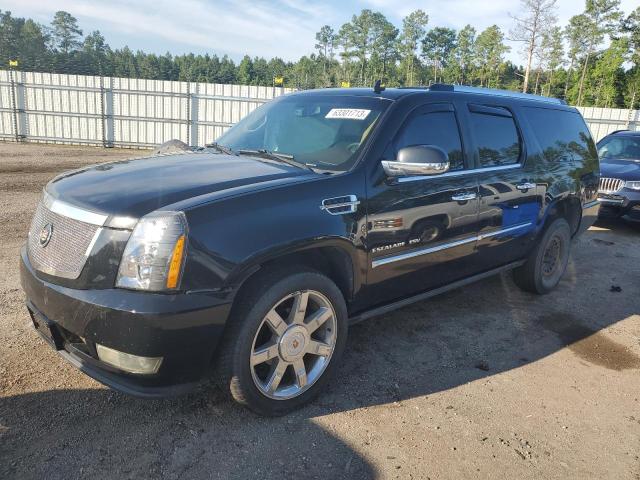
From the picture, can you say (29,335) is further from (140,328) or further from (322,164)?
(322,164)

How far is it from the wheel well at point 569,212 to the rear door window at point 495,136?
915 millimetres

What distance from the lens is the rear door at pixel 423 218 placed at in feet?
10.4

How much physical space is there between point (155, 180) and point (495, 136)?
290 centimetres

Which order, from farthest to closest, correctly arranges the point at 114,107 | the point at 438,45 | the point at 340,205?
the point at 438,45 < the point at 114,107 < the point at 340,205

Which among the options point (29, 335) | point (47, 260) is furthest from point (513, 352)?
point (29, 335)

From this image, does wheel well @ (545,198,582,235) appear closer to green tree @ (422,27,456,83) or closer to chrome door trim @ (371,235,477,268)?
chrome door trim @ (371,235,477,268)

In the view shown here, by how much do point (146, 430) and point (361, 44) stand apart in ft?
261

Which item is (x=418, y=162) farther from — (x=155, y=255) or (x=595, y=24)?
(x=595, y=24)

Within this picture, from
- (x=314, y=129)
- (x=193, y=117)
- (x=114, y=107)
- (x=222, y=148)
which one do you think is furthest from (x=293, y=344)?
(x=114, y=107)

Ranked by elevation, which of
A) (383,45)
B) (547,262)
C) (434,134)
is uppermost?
(383,45)

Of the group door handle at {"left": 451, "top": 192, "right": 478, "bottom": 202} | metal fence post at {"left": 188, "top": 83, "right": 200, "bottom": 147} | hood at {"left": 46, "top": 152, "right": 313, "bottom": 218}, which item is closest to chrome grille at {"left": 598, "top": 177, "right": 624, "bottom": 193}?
door handle at {"left": 451, "top": 192, "right": 478, "bottom": 202}

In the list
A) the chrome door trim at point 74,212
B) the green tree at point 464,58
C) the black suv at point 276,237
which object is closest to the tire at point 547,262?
the black suv at point 276,237

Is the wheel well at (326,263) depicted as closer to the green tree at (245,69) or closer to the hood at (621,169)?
the hood at (621,169)

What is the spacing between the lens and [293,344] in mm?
2818
